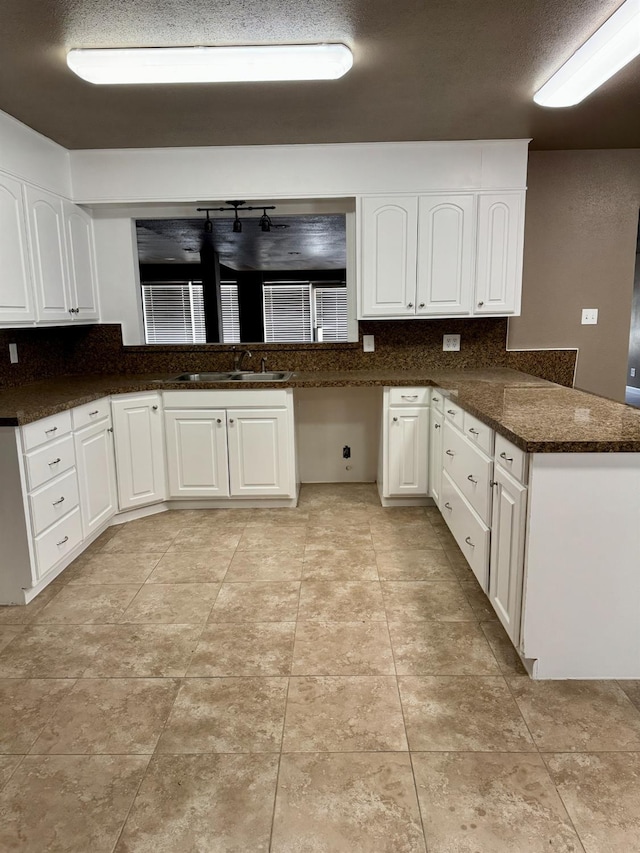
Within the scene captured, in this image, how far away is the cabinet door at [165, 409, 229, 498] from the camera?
11.5 feet

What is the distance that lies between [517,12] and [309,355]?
7.66ft

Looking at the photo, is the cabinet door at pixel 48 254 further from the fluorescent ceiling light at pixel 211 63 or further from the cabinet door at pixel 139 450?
the fluorescent ceiling light at pixel 211 63

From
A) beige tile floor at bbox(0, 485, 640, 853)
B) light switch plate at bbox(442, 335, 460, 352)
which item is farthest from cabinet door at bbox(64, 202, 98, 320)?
light switch plate at bbox(442, 335, 460, 352)

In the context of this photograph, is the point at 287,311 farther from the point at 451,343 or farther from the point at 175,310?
the point at 451,343

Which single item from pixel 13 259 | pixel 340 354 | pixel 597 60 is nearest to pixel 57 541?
pixel 13 259

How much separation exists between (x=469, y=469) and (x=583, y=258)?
2.11 m

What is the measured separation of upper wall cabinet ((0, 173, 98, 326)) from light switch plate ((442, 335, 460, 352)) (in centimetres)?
241

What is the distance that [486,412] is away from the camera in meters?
2.22

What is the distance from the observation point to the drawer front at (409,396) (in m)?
3.44

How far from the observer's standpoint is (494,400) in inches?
98.5

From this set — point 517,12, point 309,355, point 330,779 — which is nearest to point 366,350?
point 309,355

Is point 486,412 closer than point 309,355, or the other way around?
point 486,412

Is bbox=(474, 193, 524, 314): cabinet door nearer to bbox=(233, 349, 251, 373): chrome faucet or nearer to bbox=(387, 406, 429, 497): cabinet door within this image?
bbox=(387, 406, 429, 497): cabinet door

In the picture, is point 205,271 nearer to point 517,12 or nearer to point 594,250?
point 594,250
